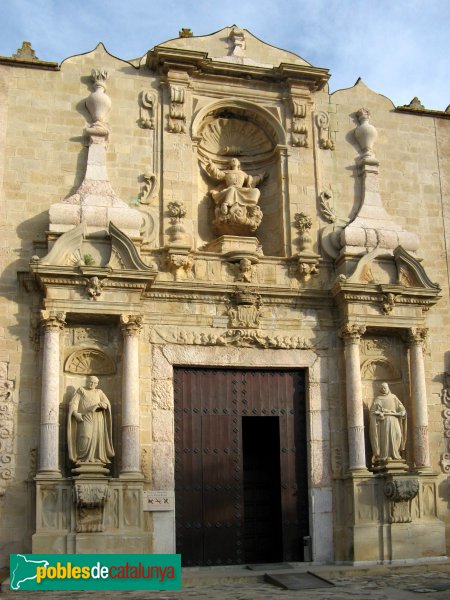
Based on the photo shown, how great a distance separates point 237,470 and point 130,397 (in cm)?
210

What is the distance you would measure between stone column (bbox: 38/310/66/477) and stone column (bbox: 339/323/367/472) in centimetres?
436

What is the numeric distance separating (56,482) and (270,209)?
232 inches

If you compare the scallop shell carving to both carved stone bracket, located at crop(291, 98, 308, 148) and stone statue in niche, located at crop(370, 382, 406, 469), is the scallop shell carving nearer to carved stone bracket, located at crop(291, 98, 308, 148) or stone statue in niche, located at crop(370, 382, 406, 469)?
carved stone bracket, located at crop(291, 98, 308, 148)

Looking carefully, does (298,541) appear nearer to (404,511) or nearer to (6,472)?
(404,511)

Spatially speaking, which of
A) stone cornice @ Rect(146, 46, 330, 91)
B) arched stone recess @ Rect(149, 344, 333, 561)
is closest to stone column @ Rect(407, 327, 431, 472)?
arched stone recess @ Rect(149, 344, 333, 561)

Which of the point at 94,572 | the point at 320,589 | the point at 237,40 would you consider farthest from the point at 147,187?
the point at 320,589

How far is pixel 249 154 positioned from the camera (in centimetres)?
1545

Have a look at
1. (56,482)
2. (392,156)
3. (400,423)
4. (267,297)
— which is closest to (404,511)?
(400,423)

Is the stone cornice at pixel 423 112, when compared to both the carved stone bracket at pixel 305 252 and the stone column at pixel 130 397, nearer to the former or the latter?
the carved stone bracket at pixel 305 252

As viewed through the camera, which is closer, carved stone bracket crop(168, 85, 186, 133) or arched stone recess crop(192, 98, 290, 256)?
carved stone bracket crop(168, 85, 186, 133)

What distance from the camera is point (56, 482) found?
39.1 feet

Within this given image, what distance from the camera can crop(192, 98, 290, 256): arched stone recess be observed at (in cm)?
1467

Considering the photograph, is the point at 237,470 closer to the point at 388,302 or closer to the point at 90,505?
the point at 90,505

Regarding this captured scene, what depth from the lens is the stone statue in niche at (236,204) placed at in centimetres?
1420
